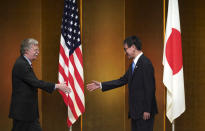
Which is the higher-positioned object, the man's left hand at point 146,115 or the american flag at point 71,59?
the american flag at point 71,59

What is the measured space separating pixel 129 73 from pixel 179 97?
1037 millimetres

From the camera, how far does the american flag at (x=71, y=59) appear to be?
198 inches

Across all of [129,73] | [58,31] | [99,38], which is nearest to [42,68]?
[58,31]

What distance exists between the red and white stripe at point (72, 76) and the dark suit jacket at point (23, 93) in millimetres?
1133

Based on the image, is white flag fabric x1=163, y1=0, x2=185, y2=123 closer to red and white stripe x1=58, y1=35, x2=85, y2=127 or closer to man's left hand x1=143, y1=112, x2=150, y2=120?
man's left hand x1=143, y1=112, x2=150, y2=120

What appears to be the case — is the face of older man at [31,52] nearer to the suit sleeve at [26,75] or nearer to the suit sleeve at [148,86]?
the suit sleeve at [26,75]

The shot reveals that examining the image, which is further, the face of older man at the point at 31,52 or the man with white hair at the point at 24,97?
the face of older man at the point at 31,52

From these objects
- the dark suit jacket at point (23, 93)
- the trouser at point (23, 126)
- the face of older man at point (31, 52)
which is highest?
the face of older man at point (31, 52)

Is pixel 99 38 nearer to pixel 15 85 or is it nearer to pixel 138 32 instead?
pixel 138 32

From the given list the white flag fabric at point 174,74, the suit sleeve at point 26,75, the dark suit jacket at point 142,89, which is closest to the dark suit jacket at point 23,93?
the suit sleeve at point 26,75

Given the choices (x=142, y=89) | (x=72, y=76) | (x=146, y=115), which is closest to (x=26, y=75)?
(x=72, y=76)

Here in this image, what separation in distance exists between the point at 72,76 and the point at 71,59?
10.4 inches

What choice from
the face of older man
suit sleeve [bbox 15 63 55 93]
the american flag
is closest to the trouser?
suit sleeve [bbox 15 63 55 93]

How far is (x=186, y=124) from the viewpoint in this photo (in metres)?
5.47
